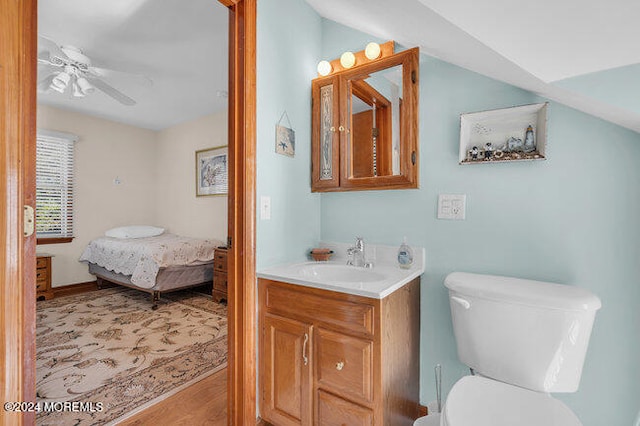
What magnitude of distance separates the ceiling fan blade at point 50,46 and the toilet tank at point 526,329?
9.84 ft

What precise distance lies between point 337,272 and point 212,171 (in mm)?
3341

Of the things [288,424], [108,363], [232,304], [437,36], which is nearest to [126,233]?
[108,363]

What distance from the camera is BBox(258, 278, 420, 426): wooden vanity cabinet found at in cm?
115

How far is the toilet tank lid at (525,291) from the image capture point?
1.00m

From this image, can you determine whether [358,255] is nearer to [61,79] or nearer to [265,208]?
[265,208]

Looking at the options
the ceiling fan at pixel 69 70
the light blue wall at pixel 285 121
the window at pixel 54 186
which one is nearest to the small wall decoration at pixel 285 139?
the light blue wall at pixel 285 121

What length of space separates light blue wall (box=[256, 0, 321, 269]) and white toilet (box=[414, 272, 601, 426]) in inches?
36.1

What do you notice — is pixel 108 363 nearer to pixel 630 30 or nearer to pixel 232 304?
pixel 232 304

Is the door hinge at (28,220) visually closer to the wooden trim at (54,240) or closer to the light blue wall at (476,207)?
the light blue wall at (476,207)

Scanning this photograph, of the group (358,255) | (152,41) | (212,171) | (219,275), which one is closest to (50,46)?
(152,41)

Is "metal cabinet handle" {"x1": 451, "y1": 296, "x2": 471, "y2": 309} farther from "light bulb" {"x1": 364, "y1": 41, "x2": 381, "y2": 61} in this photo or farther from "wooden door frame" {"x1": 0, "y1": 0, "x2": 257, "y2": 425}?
"wooden door frame" {"x1": 0, "y1": 0, "x2": 257, "y2": 425}

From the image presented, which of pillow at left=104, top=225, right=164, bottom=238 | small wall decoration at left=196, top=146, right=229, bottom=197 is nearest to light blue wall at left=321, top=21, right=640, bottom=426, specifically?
small wall decoration at left=196, top=146, right=229, bottom=197

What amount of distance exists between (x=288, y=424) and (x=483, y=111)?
1.77 meters

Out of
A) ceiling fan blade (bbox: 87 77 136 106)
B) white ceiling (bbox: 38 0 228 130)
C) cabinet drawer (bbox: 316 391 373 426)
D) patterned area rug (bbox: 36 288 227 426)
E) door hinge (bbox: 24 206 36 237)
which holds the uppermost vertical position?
white ceiling (bbox: 38 0 228 130)
